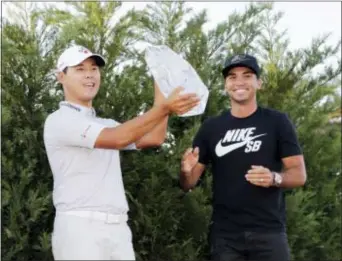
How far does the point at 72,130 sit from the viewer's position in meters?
3.61

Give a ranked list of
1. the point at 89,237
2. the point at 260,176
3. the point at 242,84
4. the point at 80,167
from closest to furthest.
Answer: the point at 89,237 < the point at 80,167 < the point at 260,176 < the point at 242,84

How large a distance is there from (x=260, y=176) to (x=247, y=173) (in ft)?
0.50

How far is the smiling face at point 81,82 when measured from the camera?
383cm

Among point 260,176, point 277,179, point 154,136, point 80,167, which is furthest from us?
point 277,179

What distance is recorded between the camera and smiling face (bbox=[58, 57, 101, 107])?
383 centimetres

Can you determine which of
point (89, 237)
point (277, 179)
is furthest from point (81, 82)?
point (277, 179)

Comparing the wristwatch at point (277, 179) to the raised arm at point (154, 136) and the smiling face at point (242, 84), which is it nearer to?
the smiling face at point (242, 84)

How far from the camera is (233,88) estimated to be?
462cm

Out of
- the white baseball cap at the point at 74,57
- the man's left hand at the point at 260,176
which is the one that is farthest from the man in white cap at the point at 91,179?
the man's left hand at the point at 260,176

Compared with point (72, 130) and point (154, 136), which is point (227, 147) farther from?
point (72, 130)

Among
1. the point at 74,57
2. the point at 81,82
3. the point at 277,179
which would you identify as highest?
the point at 74,57

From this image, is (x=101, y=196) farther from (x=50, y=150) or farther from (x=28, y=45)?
(x=28, y=45)

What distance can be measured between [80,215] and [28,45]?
7.37 feet

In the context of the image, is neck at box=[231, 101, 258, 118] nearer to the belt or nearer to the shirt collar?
the shirt collar
